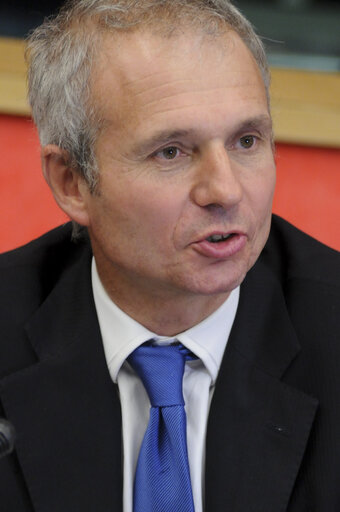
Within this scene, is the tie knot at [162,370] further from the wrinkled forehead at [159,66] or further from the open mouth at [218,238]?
the wrinkled forehead at [159,66]

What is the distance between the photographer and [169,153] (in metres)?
1.41

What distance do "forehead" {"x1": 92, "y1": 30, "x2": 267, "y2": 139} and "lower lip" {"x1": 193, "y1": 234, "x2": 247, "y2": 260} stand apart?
188 millimetres

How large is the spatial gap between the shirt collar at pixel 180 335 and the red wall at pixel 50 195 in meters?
0.74

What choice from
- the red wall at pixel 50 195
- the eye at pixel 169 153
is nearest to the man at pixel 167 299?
the eye at pixel 169 153

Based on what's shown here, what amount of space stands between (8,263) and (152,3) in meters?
0.58

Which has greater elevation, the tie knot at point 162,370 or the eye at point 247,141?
the eye at point 247,141

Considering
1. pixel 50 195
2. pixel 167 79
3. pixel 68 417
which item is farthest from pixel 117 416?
pixel 50 195

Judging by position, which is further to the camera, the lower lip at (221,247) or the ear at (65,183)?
the ear at (65,183)

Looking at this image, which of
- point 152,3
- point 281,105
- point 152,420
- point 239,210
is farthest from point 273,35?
point 152,420

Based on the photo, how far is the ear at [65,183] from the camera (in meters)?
1.55

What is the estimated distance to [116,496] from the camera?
145 cm

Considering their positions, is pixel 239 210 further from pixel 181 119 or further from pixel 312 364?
pixel 312 364

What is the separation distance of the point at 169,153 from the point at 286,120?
0.90 m

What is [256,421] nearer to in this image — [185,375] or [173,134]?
[185,375]
